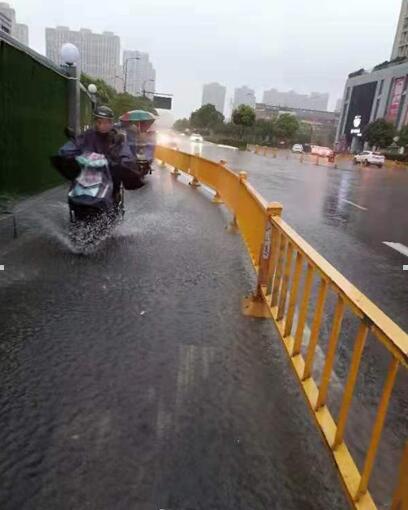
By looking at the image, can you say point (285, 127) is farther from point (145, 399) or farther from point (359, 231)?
point (145, 399)

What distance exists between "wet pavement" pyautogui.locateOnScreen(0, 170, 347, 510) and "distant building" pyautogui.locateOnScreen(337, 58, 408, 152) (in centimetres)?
9472

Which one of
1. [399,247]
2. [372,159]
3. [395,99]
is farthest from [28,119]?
→ [395,99]

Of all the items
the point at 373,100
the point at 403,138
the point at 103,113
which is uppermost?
the point at 373,100

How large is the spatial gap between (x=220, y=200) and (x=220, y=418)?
9328 millimetres

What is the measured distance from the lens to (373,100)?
10988 centimetres

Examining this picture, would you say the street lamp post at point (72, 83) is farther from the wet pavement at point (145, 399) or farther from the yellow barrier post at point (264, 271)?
the yellow barrier post at point (264, 271)

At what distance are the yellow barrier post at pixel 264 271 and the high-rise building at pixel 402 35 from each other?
5081 inches

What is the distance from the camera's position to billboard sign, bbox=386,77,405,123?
318 feet

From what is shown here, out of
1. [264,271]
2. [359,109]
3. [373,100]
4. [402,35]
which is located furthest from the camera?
[402,35]

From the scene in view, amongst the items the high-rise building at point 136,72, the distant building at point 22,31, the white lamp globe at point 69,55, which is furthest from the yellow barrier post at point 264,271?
the high-rise building at point 136,72

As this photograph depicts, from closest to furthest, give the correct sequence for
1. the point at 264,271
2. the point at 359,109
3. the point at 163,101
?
the point at 264,271 → the point at 163,101 → the point at 359,109

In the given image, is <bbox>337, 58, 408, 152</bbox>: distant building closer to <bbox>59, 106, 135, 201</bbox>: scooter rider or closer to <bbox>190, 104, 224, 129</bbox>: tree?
<bbox>190, 104, 224, 129</bbox>: tree

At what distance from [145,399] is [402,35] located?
136 meters

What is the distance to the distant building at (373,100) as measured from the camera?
96500mm
